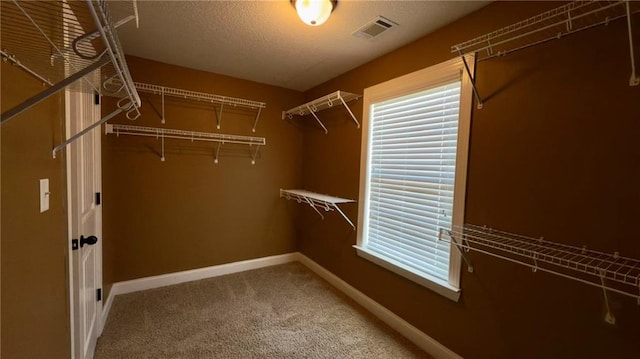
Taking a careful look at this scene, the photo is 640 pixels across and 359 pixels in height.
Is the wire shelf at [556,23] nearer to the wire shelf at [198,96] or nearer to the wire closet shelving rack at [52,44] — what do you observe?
the wire closet shelving rack at [52,44]

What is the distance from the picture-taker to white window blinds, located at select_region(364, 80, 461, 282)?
188 cm

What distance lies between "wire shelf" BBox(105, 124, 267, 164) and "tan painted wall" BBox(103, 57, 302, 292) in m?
0.07

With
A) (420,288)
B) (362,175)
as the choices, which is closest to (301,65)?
(362,175)

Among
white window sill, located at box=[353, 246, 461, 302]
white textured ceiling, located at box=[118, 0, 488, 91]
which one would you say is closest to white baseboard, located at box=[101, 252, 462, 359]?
white window sill, located at box=[353, 246, 461, 302]

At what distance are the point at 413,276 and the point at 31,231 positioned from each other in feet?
6.97

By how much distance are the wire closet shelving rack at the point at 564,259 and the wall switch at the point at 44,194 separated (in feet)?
6.41

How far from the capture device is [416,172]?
2.10 metres

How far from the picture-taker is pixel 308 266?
3.47 meters

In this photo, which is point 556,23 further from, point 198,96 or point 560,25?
point 198,96

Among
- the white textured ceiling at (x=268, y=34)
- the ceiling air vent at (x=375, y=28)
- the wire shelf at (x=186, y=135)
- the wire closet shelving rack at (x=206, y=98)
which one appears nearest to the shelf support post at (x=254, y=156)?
the wire shelf at (x=186, y=135)

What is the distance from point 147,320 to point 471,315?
2496 millimetres

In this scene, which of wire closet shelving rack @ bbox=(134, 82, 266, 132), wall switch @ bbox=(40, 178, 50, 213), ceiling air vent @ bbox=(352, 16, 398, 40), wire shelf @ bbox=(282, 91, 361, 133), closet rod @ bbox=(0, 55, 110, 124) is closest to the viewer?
closet rod @ bbox=(0, 55, 110, 124)

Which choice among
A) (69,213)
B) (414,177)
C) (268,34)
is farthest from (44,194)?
(414,177)

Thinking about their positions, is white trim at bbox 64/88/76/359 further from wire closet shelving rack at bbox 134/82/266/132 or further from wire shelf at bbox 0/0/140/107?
wire closet shelving rack at bbox 134/82/266/132
